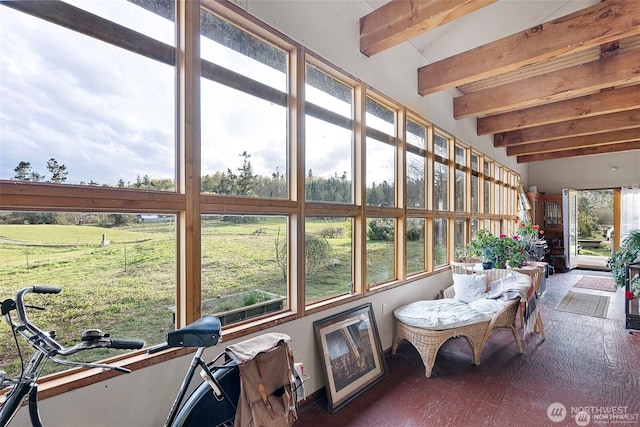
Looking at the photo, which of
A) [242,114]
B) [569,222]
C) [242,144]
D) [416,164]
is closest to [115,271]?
[242,144]

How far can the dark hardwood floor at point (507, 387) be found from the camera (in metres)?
2.26

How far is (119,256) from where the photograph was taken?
5.31 ft

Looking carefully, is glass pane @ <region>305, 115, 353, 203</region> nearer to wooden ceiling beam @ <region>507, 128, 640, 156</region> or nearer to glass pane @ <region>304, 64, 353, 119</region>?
glass pane @ <region>304, 64, 353, 119</region>

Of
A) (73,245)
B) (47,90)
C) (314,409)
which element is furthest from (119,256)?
(314,409)

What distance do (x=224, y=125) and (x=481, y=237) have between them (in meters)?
4.05

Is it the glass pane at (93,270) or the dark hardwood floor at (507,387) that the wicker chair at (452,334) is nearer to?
the dark hardwood floor at (507,387)

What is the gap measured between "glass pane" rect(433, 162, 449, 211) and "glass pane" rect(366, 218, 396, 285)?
3.86 ft

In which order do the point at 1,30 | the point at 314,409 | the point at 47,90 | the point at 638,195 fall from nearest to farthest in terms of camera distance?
1. the point at 1,30
2. the point at 47,90
3. the point at 314,409
4. the point at 638,195

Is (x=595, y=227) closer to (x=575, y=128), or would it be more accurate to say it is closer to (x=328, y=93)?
(x=575, y=128)

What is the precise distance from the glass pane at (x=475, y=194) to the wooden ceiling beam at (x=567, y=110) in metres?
0.87

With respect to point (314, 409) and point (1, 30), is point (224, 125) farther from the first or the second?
point (314, 409)

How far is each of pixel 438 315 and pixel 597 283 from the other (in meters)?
6.19

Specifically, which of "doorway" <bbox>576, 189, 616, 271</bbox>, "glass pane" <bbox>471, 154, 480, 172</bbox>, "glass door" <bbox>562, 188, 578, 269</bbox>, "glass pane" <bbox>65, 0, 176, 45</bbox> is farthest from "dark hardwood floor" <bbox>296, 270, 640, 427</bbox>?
"doorway" <bbox>576, 189, 616, 271</bbox>

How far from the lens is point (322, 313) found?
2.57 metres
